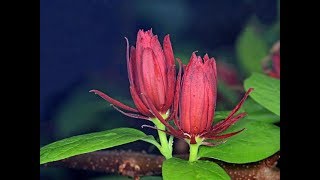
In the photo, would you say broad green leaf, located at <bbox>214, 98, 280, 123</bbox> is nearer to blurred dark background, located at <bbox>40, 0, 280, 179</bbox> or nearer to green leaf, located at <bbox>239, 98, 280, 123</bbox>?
green leaf, located at <bbox>239, 98, 280, 123</bbox>

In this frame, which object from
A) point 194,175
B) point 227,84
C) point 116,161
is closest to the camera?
point 194,175

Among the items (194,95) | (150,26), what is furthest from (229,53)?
(194,95)

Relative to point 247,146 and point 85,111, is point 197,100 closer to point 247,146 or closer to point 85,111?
point 247,146

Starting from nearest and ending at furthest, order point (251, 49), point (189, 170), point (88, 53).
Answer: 1. point (189, 170)
2. point (88, 53)
3. point (251, 49)

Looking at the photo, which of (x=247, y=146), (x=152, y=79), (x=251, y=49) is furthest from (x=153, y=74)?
(x=251, y=49)

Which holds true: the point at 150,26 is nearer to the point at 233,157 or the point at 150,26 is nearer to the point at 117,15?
the point at 117,15
